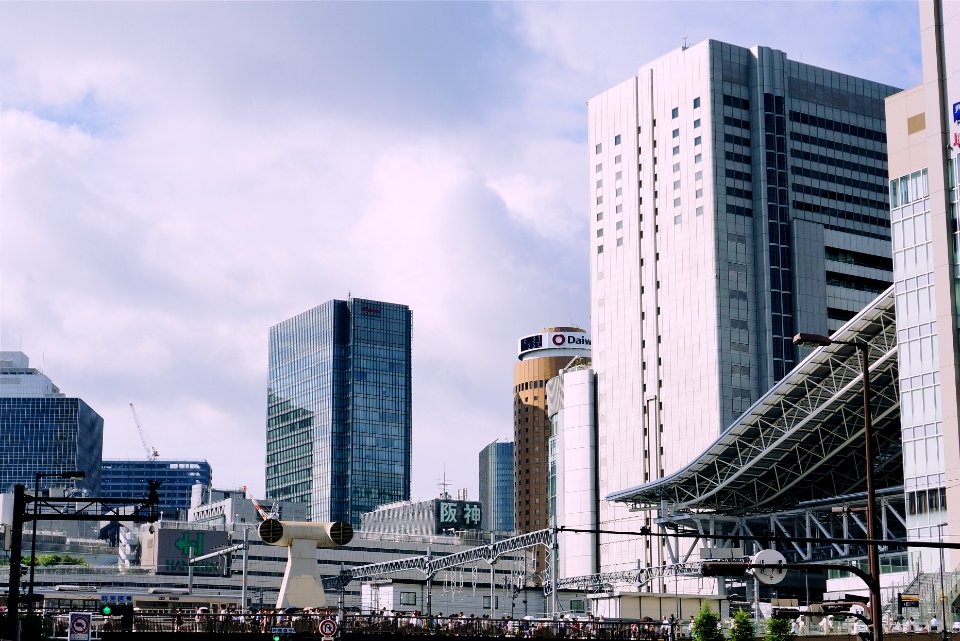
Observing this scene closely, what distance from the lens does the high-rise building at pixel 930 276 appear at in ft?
347

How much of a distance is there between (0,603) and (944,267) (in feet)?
237

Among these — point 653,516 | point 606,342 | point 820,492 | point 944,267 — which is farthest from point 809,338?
point 606,342

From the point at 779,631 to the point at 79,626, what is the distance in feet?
114

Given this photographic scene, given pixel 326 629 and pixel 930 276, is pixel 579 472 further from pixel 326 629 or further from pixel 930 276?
pixel 326 629

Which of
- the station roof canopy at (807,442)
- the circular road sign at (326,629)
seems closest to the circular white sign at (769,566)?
the circular road sign at (326,629)

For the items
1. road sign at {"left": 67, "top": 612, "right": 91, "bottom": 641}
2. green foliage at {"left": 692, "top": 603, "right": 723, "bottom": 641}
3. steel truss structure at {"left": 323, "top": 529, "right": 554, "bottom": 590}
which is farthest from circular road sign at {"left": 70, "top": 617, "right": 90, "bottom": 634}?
steel truss structure at {"left": 323, "top": 529, "right": 554, "bottom": 590}

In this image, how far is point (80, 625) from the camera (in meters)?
55.6

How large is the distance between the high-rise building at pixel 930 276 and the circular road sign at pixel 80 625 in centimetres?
6989

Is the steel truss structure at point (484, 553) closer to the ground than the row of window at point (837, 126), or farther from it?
closer to the ground

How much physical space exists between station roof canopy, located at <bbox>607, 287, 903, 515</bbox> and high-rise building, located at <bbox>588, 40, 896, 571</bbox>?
20.8m

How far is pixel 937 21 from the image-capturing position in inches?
4281

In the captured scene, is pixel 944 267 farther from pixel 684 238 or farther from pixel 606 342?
pixel 606 342

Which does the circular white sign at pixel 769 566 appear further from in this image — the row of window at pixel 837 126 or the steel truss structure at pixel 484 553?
the row of window at pixel 837 126

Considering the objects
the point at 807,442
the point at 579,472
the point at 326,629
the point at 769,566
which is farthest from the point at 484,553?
the point at 769,566
